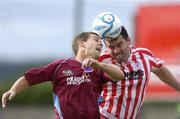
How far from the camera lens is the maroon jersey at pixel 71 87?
826 centimetres

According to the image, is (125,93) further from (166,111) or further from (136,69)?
(166,111)

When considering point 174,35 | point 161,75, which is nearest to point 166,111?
point 174,35

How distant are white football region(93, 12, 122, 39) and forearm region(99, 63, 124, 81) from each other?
486 millimetres

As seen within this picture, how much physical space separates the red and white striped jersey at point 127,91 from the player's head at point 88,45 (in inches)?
18.7

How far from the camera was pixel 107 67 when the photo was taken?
25.7 feet

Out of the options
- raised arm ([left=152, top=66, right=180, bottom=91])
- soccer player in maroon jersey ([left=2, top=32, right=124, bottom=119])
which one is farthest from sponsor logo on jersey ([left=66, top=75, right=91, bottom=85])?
raised arm ([left=152, top=66, right=180, bottom=91])

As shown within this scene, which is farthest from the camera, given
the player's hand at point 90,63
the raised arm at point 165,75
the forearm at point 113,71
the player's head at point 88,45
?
the raised arm at point 165,75

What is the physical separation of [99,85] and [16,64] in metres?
36.4

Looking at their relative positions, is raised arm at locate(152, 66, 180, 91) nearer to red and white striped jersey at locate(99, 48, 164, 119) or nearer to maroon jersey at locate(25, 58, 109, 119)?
red and white striped jersey at locate(99, 48, 164, 119)

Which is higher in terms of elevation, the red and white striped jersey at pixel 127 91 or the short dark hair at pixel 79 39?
the short dark hair at pixel 79 39

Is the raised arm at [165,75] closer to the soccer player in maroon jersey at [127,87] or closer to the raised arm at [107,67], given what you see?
the soccer player in maroon jersey at [127,87]

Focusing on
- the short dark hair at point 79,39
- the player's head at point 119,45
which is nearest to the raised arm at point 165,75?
the player's head at point 119,45

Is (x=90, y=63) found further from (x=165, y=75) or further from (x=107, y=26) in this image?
(x=165, y=75)

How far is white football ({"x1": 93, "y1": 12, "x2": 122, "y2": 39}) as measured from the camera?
838 centimetres
